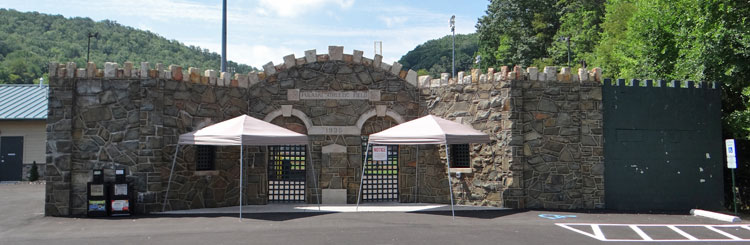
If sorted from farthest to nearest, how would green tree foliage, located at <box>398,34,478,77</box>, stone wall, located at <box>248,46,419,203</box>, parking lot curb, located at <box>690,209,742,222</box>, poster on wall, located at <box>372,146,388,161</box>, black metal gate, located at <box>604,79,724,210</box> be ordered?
green tree foliage, located at <box>398,34,478,77</box> < stone wall, located at <box>248,46,419,203</box> < poster on wall, located at <box>372,146,388,161</box> < black metal gate, located at <box>604,79,724,210</box> < parking lot curb, located at <box>690,209,742,222</box>

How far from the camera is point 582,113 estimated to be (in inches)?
466

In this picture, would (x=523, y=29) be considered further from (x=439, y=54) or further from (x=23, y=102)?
(x=439, y=54)

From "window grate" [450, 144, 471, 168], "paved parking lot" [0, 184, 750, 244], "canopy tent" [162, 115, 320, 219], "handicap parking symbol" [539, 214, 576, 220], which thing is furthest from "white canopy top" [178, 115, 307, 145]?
"handicap parking symbol" [539, 214, 576, 220]

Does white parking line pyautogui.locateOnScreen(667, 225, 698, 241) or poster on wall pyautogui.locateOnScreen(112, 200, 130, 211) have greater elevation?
poster on wall pyautogui.locateOnScreen(112, 200, 130, 211)

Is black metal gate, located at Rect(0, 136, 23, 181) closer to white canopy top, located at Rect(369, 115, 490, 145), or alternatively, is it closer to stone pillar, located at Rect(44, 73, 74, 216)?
stone pillar, located at Rect(44, 73, 74, 216)

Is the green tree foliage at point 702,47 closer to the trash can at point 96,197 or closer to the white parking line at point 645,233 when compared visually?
the white parking line at point 645,233

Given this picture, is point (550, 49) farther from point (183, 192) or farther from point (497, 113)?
point (183, 192)

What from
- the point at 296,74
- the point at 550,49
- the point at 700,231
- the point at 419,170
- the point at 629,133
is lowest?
the point at 700,231

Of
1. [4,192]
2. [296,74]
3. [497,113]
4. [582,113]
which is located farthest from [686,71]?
[4,192]

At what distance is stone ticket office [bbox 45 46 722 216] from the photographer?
36.3 feet

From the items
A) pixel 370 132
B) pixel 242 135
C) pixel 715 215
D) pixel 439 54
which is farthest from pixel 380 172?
pixel 439 54

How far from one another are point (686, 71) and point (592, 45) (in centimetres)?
2147

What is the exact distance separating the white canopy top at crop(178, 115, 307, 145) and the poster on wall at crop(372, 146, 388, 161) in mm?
1780

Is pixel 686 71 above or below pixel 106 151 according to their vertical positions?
above
